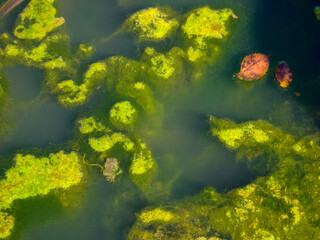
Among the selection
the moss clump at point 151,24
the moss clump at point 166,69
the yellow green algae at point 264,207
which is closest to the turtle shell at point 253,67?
the moss clump at point 166,69

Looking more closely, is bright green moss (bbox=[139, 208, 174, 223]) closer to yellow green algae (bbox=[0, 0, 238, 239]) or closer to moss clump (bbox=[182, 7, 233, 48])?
yellow green algae (bbox=[0, 0, 238, 239])

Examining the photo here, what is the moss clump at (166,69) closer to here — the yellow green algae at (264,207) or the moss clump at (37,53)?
the moss clump at (37,53)

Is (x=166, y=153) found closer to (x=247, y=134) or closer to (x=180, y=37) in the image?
(x=247, y=134)

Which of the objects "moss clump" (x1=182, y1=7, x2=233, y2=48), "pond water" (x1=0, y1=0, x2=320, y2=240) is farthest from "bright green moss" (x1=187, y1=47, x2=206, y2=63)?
"pond water" (x1=0, y1=0, x2=320, y2=240)

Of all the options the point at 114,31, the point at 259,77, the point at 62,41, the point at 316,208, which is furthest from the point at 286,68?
the point at 62,41

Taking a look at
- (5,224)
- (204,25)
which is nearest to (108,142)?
(5,224)

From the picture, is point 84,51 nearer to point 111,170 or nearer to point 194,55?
point 194,55
